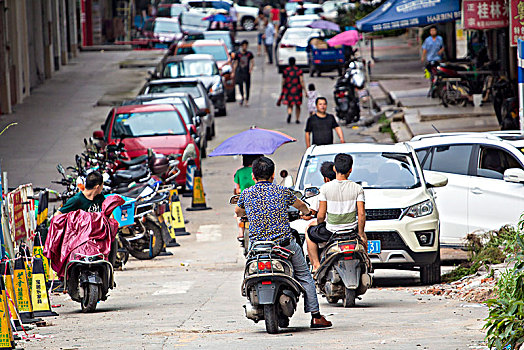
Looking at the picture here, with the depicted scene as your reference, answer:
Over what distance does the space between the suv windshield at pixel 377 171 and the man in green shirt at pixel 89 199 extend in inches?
102

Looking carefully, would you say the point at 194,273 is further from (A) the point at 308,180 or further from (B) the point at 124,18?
(B) the point at 124,18

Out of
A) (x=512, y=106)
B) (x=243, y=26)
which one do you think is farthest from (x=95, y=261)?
(x=243, y=26)

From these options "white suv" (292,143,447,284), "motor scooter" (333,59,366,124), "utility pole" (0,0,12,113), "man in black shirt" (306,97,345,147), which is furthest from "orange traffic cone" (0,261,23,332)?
"utility pole" (0,0,12,113)

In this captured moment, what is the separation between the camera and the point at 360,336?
7.73m

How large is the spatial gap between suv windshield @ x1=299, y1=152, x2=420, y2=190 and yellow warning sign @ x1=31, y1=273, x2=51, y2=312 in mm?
3395

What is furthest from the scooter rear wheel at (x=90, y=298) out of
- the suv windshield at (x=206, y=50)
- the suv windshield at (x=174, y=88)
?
the suv windshield at (x=206, y=50)

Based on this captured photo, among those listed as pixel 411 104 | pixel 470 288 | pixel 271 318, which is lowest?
pixel 470 288

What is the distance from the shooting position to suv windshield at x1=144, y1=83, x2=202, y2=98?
25.0m

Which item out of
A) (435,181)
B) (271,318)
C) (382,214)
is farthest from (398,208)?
(271,318)

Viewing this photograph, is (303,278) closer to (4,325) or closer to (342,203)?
(342,203)

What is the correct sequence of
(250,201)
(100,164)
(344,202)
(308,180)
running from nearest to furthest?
(250,201), (344,202), (308,180), (100,164)

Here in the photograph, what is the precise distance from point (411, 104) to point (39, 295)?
1737cm

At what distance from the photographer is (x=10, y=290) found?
8570mm

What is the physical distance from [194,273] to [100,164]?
8.55 ft
